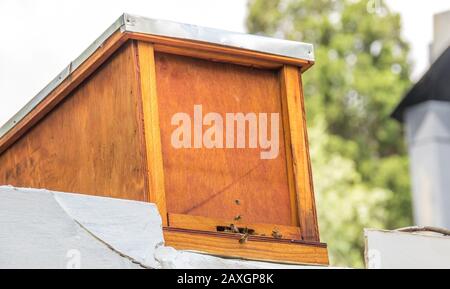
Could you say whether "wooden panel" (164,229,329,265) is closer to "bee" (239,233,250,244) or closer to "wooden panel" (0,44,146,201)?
"bee" (239,233,250,244)

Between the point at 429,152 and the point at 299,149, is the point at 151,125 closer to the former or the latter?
the point at 299,149

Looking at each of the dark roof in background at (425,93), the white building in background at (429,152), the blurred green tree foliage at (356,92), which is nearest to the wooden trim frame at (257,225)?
the dark roof in background at (425,93)

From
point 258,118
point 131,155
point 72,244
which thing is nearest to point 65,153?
point 131,155

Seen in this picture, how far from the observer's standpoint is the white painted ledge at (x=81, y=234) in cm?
196

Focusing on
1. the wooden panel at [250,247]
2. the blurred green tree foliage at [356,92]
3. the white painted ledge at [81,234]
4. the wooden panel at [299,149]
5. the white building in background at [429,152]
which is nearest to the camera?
the white painted ledge at [81,234]

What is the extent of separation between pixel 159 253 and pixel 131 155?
0.43 metres

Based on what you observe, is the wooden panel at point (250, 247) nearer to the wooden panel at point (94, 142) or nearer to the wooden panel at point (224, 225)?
the wooden panel at point (224, 225)

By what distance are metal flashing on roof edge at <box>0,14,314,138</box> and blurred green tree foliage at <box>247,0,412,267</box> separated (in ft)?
66.2

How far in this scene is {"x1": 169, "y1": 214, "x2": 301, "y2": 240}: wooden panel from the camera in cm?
244

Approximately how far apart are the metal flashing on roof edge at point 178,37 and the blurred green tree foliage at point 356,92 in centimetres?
2016

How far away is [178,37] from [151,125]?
0.27 meters

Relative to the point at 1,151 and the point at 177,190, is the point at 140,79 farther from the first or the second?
the point at 1,151

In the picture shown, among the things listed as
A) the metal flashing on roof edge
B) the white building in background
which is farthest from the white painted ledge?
the white building in background

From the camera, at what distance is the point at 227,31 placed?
8.70 feet
